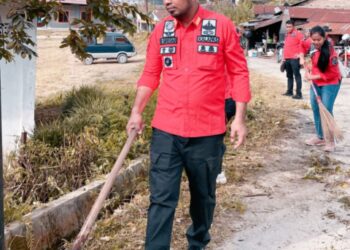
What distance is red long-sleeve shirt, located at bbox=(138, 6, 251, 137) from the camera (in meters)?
2.80

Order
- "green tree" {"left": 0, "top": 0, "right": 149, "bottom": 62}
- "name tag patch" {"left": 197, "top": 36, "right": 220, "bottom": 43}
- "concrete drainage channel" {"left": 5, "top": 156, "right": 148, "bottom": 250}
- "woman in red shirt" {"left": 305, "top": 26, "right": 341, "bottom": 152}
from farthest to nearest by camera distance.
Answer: "woman in red shirt" {"left": 305, "top": 26, "right": 341, "bottom": 152} → "green tree" {"left": 0, "top": 0, "right": 149, "bottom": 62} → "concrete drainage channel" {"left": 5, "top": 156, "right": 148, "bottom": 250} → "name tag patch" {"left": 197, "top": 36, "right": 220, "bottom": 43}

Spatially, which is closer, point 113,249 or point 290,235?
point 113,249

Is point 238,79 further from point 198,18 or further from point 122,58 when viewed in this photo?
point 122,58

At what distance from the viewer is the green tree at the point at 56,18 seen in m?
3.40

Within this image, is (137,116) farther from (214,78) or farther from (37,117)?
(37,117)

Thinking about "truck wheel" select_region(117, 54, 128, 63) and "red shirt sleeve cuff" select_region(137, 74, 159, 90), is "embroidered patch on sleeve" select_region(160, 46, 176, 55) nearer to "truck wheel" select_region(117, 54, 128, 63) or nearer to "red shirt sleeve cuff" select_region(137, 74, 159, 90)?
"red shirt sleeve cuff" select_region(137, 74, 159, 90)

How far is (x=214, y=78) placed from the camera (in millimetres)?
2848

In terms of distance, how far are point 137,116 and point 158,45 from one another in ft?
1.42

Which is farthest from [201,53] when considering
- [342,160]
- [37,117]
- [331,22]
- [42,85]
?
[331,22]

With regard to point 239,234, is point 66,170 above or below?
above

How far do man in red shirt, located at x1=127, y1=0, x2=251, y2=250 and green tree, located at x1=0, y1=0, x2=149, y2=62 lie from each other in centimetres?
96

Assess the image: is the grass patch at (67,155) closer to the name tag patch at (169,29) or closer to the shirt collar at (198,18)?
the name tag patch at (169,29)

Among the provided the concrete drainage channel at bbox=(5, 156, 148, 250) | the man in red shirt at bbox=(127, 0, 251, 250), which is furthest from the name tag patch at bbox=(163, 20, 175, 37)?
the concrete drainage channel at bbox=(5, 156, 148, 250)

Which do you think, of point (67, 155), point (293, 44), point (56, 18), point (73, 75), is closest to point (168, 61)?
point (56, 18)
